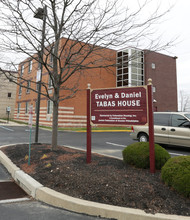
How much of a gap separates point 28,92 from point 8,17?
23.6 metres

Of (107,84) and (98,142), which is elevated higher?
(107,84)

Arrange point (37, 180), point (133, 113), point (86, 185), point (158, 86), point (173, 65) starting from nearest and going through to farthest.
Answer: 1. point (86, 185)
2. point (37, 180)
3. point (133, 113)
4. point (158, 86)
5. point (173, 65)

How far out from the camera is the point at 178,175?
129 inches

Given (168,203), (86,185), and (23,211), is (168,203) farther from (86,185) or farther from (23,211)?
(23,211)

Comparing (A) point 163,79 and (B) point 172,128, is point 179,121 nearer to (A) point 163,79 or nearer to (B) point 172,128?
(B) point 172,128

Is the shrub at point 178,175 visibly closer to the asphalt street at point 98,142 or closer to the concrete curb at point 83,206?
the concrete curb at point 83,206

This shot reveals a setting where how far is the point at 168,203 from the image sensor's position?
299cm

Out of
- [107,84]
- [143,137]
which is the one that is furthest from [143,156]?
[107,84]

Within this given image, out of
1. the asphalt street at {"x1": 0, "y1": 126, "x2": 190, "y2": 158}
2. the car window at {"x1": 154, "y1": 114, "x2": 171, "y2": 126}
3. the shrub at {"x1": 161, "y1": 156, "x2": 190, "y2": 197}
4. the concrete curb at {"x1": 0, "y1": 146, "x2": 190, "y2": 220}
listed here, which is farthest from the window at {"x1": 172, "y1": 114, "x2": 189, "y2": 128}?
the concrete curb at {"x1": 0, "y1": 146, "x2": 190, "y2": 220}

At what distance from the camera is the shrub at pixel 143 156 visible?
454 cm

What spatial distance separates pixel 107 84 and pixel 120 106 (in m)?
20.2

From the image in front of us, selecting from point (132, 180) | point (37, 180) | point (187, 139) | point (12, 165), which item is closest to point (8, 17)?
point (12, 165)

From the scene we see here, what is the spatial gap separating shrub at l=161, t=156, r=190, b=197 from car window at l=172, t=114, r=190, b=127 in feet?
17.7

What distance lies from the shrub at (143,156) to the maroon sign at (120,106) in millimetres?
716
